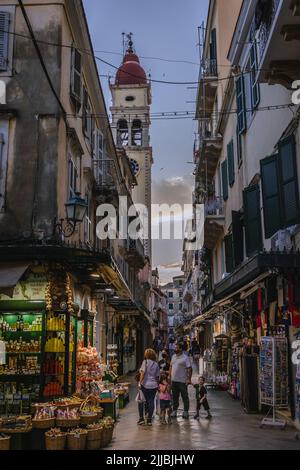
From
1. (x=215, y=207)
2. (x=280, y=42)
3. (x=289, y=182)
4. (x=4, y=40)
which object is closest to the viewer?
(x=280, y=42)

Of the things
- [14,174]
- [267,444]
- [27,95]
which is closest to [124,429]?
[267,444]

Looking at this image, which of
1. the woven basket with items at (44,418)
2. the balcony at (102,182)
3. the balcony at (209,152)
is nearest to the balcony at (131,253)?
the balcony at (209,152)

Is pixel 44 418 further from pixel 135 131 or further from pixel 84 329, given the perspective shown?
pixel 135 131

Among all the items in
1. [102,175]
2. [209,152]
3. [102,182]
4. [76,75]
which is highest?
[209,152]

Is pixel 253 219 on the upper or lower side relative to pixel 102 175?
lower

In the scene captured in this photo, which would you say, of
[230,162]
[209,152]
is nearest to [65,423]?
[230,162]

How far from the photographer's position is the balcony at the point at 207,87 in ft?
78.1

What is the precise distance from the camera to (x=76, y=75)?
48.8 ft

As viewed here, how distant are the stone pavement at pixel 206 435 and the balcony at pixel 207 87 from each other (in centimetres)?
1465

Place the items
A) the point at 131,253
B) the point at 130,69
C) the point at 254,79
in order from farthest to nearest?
the point at 130,69 < the point at 131,253 < the point at 254,79

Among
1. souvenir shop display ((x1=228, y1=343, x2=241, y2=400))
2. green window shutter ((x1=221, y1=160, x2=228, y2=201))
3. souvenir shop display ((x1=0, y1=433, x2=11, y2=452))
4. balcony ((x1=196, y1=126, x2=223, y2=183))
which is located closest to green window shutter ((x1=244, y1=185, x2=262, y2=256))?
souvenir shop display ((x1=228, y1=343, x2=241, y2=400))

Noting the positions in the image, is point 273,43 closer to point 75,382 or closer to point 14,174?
point 14,174

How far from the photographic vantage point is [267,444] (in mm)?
9406

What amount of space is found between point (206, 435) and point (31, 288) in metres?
5.05
